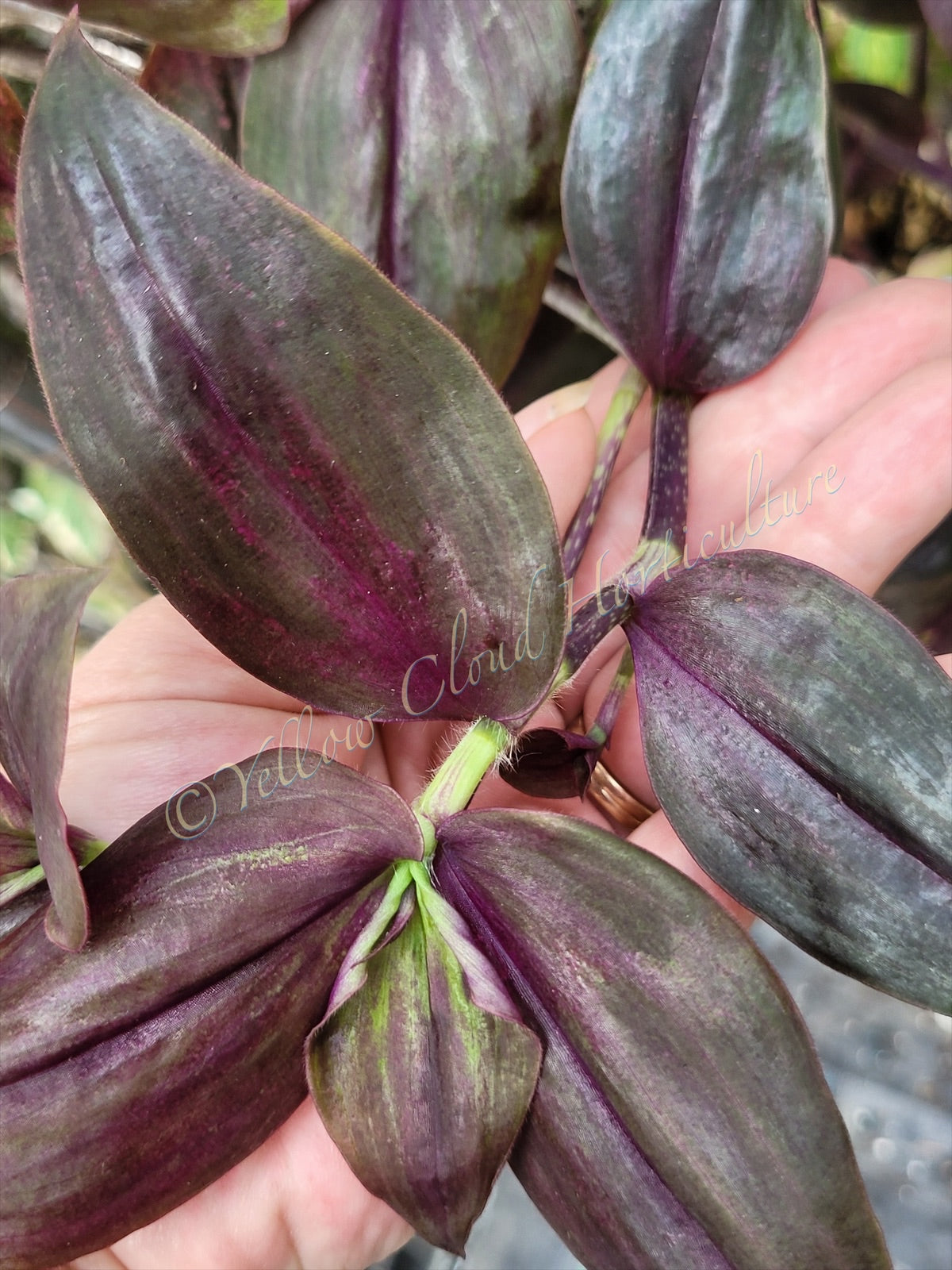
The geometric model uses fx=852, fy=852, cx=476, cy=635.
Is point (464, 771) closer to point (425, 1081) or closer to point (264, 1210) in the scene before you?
point (425, 1081)

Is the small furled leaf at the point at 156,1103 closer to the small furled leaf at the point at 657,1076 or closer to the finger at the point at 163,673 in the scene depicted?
the small furled leaf at the point at 657,1076

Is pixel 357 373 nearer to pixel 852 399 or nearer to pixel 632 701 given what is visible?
pixel 632 701

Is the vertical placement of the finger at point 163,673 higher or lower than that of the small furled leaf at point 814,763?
lower

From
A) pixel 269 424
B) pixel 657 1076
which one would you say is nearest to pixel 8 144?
pixel 269 424

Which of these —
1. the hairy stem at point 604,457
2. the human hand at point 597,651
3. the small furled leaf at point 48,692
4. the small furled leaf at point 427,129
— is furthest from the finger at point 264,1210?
the small furled leaf at point 427,129

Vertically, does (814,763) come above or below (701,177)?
below
